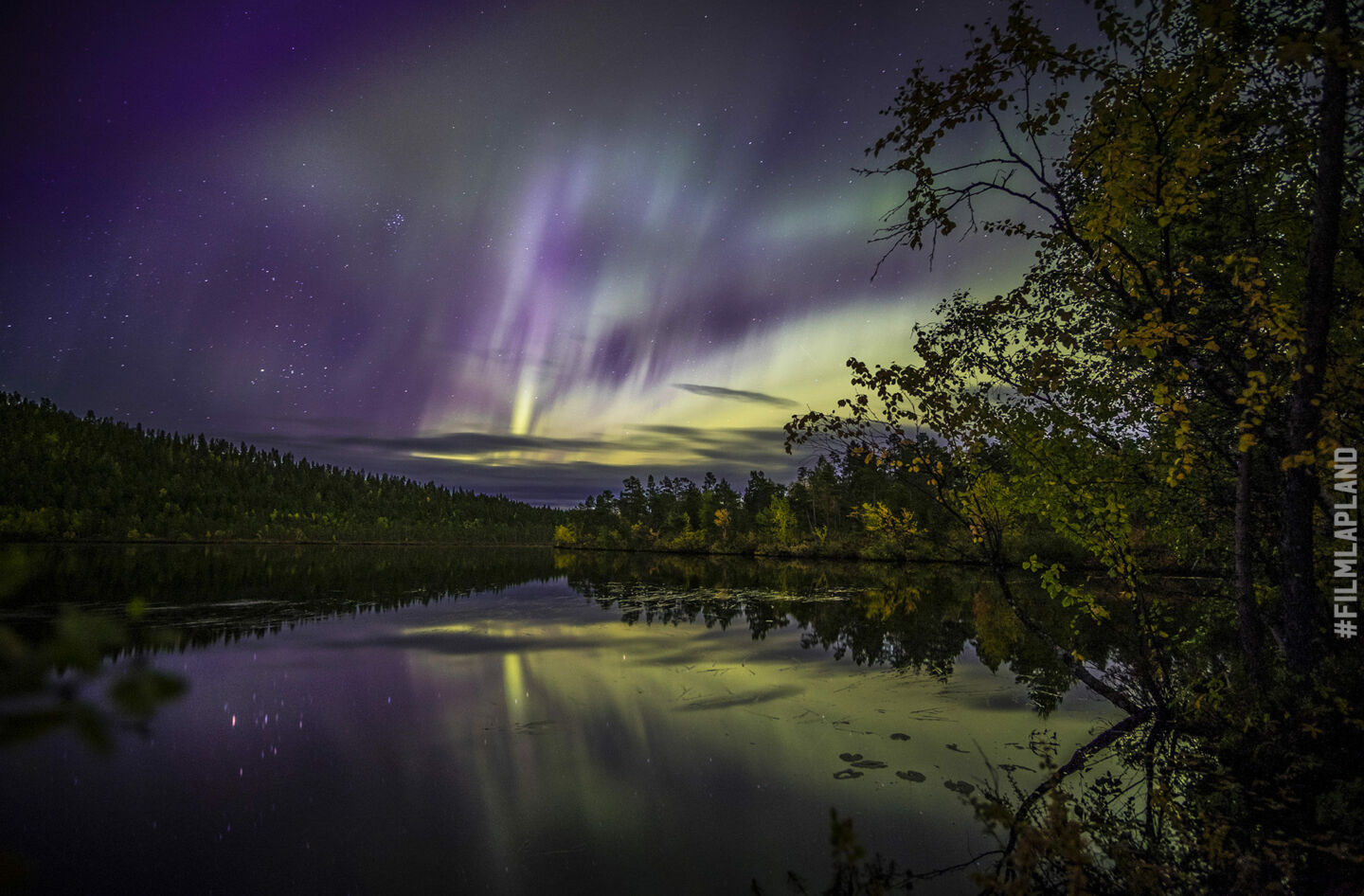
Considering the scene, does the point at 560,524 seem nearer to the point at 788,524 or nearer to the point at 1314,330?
the point at 788,524

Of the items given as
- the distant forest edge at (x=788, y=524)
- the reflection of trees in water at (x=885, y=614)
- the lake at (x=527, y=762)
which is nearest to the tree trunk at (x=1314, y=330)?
the lake at (x=527, y=762)

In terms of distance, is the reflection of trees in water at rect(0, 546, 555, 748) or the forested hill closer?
the reflection of trees in water at rect(0, 546, 555, 748)

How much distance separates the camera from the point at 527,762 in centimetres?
941

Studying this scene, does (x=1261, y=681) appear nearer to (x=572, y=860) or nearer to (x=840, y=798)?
(x=840, y=798)

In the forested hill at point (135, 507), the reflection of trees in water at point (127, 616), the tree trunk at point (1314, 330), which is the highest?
the tree trunk at point (1314, 330)

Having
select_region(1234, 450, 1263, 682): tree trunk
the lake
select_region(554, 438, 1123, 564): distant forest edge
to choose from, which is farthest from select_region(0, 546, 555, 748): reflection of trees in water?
select_region(554, 438, 1123, 564): distant forest edge

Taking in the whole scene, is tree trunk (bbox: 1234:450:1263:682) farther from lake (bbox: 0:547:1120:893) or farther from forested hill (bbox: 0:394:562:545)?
forested hill (bbox: 0:394:562:545)

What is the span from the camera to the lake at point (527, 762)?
682 centimetres

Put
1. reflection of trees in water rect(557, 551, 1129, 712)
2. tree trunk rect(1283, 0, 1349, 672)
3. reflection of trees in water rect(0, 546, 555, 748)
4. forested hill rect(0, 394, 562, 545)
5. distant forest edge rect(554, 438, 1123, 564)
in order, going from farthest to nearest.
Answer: forested hill rect(0, 394, 562, 545)
distant forest edge rect(554, 438, 1123, 564)
reflection of trees in water rect(557, 551, 1129, 712)
tree trunk rect(1283, 0, 1349, 672)
reflection of trees in water rect(0, 546, 555, 748)

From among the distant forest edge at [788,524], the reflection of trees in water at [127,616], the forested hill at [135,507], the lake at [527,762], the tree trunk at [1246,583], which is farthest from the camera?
the forested hill at [135,507]

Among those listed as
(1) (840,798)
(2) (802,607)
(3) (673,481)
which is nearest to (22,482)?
(3) (673,481)

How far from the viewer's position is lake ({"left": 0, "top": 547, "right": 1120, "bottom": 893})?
6.82 meters

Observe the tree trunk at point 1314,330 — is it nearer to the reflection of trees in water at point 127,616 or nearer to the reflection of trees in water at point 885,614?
the reflection of trees in water at point 885,614

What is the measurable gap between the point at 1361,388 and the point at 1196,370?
135 cm
